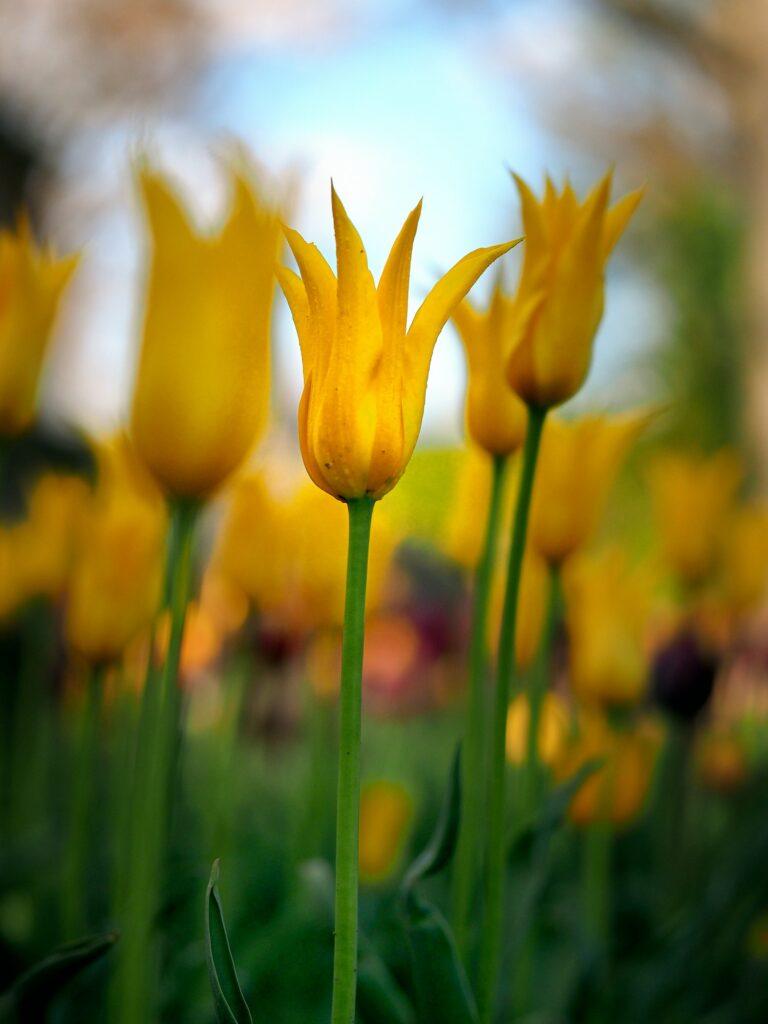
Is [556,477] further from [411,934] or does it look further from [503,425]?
[411,934]

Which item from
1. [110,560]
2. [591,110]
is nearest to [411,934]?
[110,560]

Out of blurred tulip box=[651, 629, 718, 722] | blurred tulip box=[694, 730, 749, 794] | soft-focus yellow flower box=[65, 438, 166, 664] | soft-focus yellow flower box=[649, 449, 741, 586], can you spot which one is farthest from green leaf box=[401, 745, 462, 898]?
blurred tulip box=[694, 730, 749, 794]

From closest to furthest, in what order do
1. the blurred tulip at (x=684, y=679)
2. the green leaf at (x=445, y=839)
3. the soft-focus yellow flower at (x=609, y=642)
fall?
the green leaf at (x=445, y=839) → the soft-focus yellow flower at (x=609, y=642) → the blurred tulip at (x=684, y=679)

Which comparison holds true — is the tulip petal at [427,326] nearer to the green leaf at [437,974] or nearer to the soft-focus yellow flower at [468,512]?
the green leaf at [437,974]

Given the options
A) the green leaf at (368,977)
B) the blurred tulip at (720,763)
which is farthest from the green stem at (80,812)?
the blurred tulip at (720,763)

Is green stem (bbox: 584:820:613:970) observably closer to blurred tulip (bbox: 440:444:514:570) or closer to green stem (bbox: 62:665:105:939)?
blurred tulip (bbox: 440:444:514:570)
